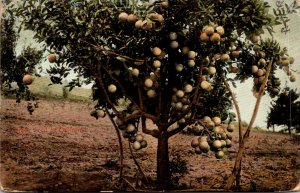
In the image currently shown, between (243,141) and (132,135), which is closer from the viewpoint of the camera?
(132,135)

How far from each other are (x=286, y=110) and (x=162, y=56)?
1369 millimetres

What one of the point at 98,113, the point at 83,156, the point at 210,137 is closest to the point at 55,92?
the point at 98,113

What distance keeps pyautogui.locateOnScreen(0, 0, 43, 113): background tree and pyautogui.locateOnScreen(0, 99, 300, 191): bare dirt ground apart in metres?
0.12

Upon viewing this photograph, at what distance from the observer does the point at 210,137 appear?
4.73 meters

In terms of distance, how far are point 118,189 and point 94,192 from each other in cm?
22

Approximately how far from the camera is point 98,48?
4551mm

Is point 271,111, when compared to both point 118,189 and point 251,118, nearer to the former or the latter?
point 251,118

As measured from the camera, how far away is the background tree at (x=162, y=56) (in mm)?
4535

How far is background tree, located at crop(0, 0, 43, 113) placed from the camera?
15.9 feet

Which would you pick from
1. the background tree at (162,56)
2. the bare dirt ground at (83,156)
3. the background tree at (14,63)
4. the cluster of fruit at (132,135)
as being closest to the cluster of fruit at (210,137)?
the background tree at (162,56)

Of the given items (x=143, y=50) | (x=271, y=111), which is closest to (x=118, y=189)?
(x=143, y=50)

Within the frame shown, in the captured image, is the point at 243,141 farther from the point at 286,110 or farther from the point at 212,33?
the point at 212,33

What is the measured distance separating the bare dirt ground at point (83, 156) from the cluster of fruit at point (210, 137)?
0.15 m

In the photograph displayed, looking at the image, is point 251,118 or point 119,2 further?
point 251,118
